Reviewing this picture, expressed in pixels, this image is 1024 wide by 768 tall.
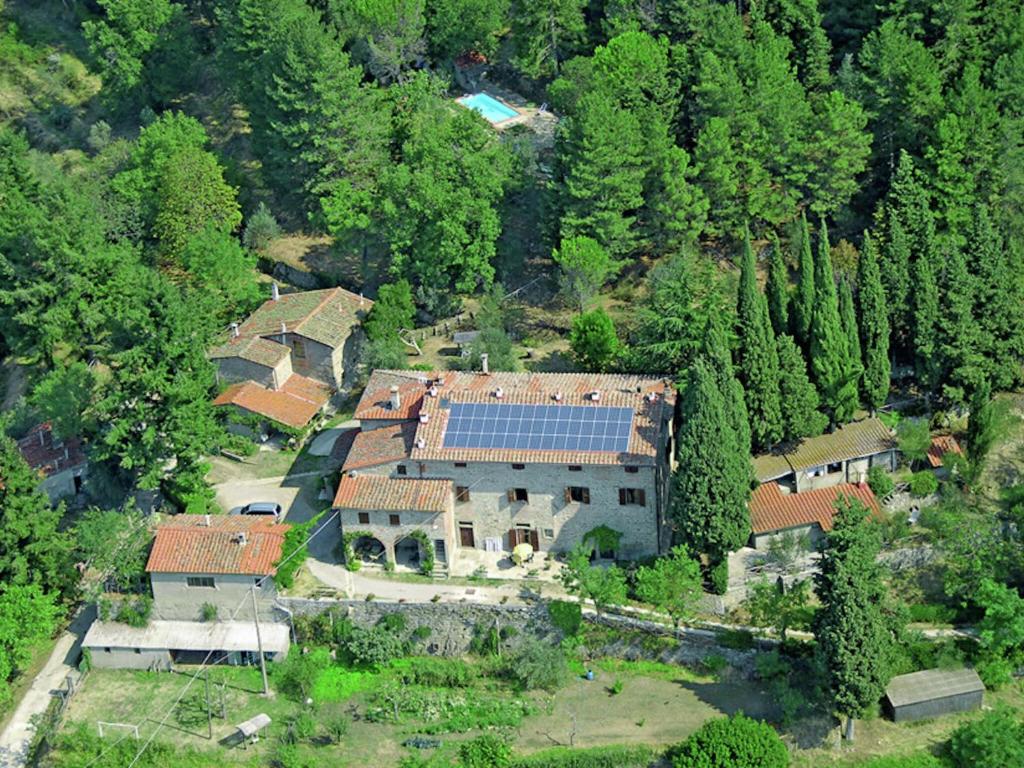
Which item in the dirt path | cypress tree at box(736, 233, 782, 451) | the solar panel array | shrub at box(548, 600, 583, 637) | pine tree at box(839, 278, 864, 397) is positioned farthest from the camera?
pine tree at box(839, 278, 864, 397)

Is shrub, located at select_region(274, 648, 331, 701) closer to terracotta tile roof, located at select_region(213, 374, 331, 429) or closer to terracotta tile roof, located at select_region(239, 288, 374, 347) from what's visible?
terracotta tile roof, located at select_region(213, 374, 331, 429)

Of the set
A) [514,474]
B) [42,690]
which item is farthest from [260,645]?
[514,474]

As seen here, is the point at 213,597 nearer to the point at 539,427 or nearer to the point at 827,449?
the point at 539,427

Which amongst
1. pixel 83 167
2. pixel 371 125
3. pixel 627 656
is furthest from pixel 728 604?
pixel 83 167

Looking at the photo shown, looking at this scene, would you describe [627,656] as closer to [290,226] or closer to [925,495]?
[925,495]

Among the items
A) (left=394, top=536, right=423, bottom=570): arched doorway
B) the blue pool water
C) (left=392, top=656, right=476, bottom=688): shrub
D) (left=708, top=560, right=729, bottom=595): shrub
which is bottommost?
(left=392, top=656, right=476, bottom=688): shrub

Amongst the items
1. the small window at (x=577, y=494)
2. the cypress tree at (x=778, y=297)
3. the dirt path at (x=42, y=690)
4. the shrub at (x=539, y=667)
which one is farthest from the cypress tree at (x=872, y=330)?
the dirt path at (x=42, y=690)

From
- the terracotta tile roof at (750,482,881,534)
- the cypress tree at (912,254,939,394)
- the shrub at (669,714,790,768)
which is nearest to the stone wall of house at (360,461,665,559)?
the terracotta tile roof at (750,482,881,534)
